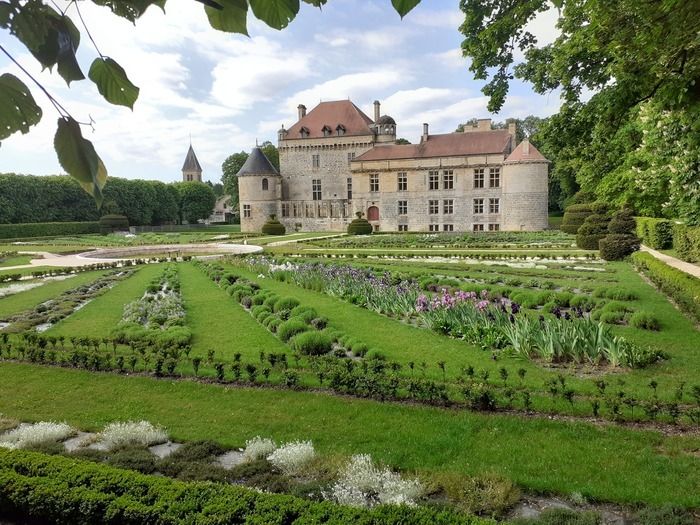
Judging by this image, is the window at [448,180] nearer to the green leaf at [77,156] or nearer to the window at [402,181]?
the window at [402,181]

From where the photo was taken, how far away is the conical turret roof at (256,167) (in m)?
51.6

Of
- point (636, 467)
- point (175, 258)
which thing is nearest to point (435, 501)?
point (636, 467)

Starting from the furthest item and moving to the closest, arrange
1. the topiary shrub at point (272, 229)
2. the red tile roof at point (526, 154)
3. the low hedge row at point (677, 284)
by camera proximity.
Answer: the topiary shrub at point (272, 229) < the red tile roof at point (526, 154) < the low hedge row at point (677, 284)

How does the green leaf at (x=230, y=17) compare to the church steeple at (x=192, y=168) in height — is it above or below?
below

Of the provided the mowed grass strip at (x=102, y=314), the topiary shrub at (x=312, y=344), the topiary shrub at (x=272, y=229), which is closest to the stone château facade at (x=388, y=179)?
the topiary shrub at (x=272, y=229)

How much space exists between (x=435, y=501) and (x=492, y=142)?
144 ft

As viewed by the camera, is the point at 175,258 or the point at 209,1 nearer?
the point at 209,1

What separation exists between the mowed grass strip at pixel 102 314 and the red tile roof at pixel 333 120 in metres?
36.5

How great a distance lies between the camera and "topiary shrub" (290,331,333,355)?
9023 millimetres

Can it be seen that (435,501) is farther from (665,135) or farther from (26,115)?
(665,135)

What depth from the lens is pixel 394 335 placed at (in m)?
10.1

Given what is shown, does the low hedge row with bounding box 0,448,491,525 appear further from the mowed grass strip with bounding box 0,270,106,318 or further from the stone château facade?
the stone château facade

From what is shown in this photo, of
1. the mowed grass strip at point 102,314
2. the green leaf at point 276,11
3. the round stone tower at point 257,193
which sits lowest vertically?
the mowed grass strip at point 102,314

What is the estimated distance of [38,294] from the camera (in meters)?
16.1
